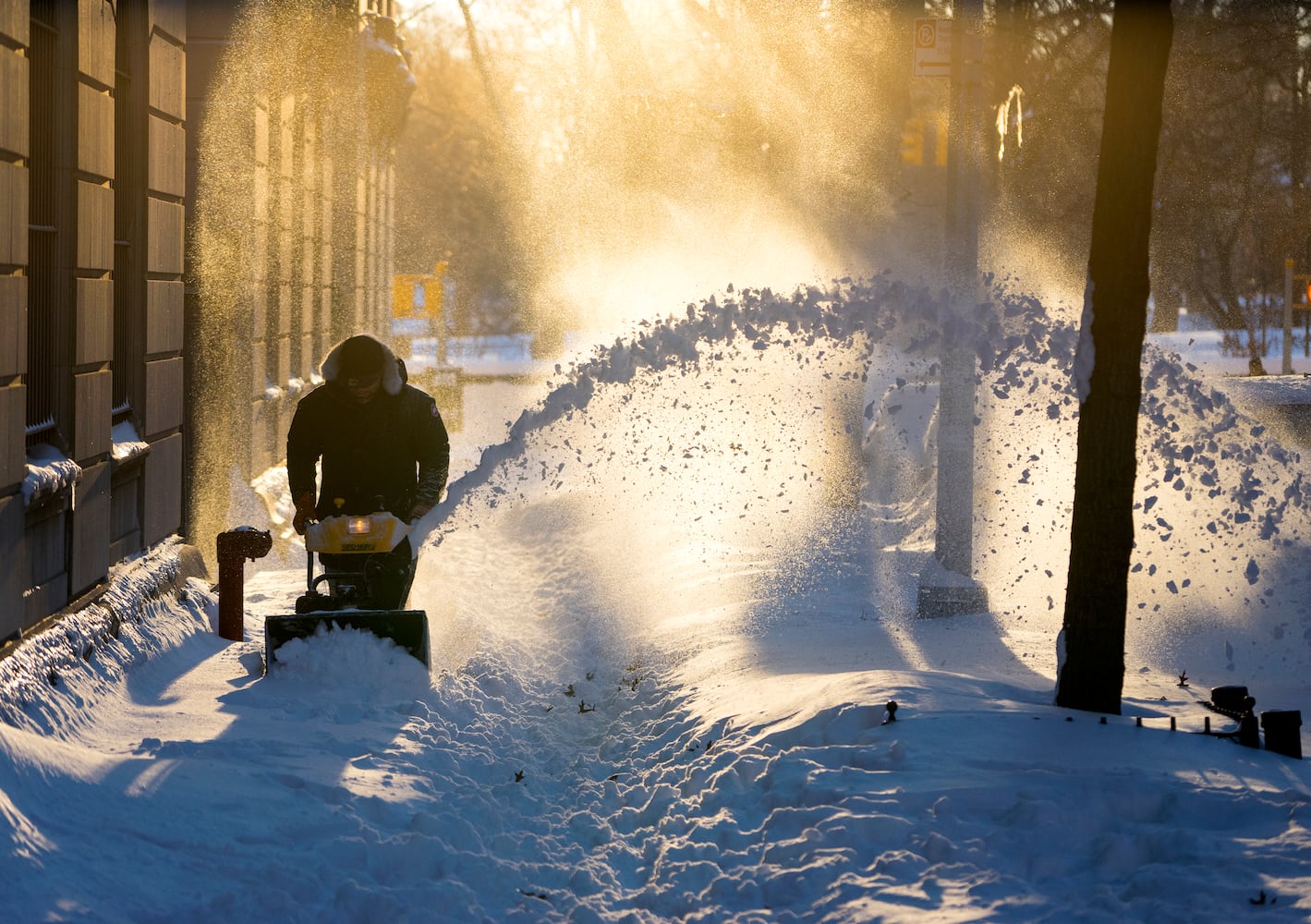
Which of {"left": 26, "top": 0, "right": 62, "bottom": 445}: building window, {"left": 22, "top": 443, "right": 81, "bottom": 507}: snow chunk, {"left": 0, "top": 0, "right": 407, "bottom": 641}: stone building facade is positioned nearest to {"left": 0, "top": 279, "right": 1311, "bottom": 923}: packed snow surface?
{"left": 0, "top": 0, "right": 407, "bottom": 641}: stone building facade

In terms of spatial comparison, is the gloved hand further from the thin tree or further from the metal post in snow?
the metal post in snow

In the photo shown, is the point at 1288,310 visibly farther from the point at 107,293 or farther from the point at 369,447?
the point at 107,293

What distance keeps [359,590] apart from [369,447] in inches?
27.4

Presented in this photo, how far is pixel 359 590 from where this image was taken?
22.8 feet

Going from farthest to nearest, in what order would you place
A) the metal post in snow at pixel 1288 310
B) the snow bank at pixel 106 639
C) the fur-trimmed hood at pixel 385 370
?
the metal post in snow at pixel 1288 310
the fur-trimmed hood at pixel 385 370
the snow bank at pixel 106 639

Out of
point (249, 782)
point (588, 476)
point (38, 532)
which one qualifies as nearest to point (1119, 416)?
point (249, 782)

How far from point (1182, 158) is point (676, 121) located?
12.0 meters

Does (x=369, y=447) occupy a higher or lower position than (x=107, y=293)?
lower

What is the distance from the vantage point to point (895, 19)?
19.7 metres

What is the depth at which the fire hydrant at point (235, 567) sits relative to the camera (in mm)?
8008

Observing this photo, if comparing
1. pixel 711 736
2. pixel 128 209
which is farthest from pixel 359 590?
pixel 128 209

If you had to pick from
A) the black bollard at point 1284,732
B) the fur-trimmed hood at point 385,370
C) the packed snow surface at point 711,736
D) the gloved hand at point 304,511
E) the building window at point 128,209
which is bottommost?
the packed snow surface at point 711,736

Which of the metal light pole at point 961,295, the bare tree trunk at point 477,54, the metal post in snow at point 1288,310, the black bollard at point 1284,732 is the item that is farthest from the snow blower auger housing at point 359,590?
the bare tree trunk at point 477,54

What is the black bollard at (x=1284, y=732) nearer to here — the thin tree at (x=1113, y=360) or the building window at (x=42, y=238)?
the thin tree at (x=1113, y=360)
